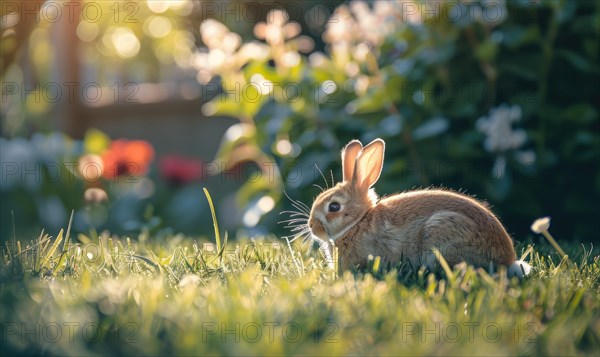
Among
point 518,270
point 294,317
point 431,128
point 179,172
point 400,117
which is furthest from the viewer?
point 179,172

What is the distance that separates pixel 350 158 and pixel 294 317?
1.24 meters

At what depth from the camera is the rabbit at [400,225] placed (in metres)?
2.58

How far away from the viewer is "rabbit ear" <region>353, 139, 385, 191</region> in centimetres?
287

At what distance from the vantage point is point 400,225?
8.89ft

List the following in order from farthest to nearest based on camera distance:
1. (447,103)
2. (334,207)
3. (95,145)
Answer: (95,145) → (447,103) → (334,207)

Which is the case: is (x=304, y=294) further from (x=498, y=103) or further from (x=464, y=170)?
(x=498, y=103)

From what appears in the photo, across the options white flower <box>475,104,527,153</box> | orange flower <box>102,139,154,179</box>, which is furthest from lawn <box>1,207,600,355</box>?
orange flower <box>102,139,154,179</box>

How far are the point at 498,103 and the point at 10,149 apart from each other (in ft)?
13.7

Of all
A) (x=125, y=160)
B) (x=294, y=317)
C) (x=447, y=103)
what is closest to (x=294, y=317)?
(x=294, y=317)

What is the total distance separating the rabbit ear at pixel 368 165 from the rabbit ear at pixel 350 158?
0.03 metres

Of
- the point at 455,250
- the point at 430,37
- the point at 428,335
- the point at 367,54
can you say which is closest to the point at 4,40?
the point at 367,54

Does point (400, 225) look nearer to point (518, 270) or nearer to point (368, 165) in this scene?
point (368, 165)

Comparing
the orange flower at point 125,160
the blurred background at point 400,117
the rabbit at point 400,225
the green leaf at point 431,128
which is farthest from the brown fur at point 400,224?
the orange flower at point 125,160

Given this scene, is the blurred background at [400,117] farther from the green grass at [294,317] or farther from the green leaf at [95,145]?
the green grass at [294,317]
